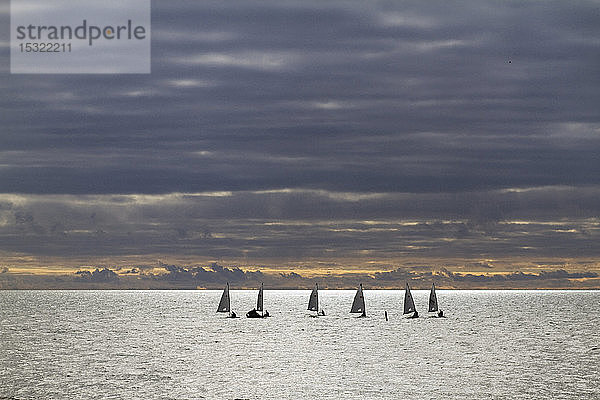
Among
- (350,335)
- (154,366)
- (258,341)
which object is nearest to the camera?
(154,366)

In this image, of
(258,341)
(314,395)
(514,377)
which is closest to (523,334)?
(258,341)

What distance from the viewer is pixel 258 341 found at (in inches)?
6240

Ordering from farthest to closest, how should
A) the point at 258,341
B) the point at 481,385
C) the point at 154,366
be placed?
the point at 258,341, the point at 154,366, the point at 481,385

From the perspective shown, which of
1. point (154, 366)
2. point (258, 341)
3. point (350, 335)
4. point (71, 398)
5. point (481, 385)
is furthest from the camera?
point (350, 335)

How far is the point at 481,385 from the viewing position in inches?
3627

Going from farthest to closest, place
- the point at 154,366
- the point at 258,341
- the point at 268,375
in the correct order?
the point at 258,341
the point at 154,366
the point at 268,375

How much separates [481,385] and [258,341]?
7226cm

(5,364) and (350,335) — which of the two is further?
(350,335)

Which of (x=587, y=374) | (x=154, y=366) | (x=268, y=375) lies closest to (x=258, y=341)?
(x=154, y=366)

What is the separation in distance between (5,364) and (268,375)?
123 ft

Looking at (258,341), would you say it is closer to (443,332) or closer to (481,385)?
(443,332)

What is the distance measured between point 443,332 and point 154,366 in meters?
93.2

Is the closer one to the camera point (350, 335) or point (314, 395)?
point (314, 395)

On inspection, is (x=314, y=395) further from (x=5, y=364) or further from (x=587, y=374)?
(x=5, y=364)
